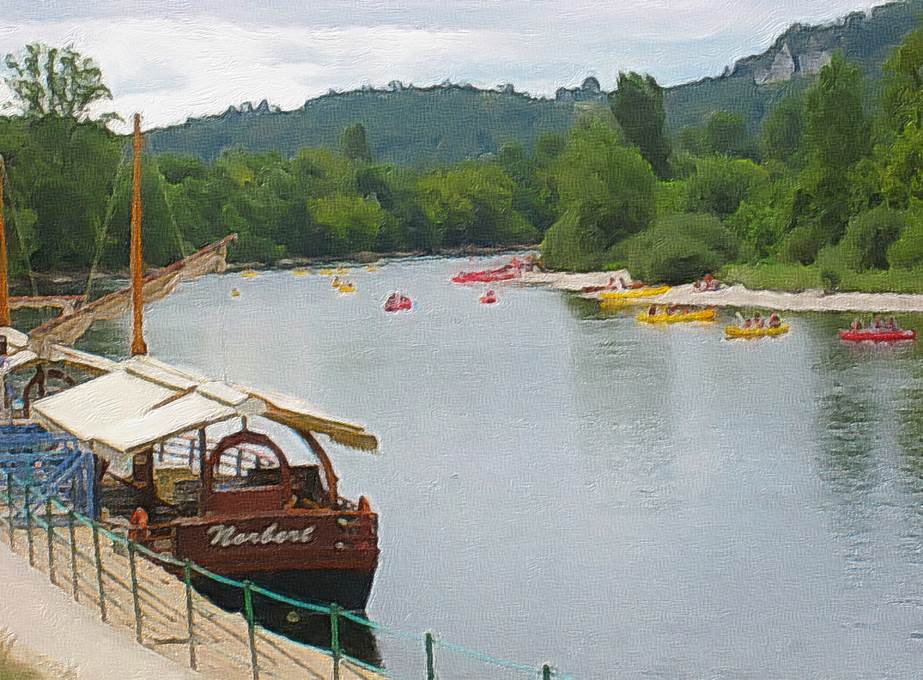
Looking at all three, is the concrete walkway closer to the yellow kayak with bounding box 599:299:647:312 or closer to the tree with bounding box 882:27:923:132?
the yellow kayak with bounding box 599:299:647:312

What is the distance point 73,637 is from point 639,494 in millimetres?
20342

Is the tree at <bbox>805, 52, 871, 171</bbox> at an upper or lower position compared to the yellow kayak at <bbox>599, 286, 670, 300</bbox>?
upper

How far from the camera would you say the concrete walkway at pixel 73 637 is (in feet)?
49.6

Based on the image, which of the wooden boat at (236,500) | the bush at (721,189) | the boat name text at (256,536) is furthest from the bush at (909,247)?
the boat name text at (256,536)

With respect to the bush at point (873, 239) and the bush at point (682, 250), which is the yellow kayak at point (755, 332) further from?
the bush at point (682, 250)

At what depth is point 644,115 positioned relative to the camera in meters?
150

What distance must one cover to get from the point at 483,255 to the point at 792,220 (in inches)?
3538

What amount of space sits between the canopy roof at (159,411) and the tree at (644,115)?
126 metres

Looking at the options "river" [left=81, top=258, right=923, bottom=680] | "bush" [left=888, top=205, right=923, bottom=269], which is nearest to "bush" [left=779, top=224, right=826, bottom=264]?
"bush" [left=888, top=205, right=923, bottom=269]

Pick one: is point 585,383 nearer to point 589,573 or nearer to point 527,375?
point 527,375

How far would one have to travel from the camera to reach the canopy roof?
69.9 feet

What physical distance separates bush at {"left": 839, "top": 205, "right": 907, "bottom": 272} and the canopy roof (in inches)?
2932

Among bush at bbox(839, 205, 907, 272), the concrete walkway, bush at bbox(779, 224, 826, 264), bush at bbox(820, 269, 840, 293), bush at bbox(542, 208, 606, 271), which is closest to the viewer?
the concrete walkway

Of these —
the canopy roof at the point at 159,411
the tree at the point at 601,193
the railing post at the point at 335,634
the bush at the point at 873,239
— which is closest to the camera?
the railing post at the point at 335,634
